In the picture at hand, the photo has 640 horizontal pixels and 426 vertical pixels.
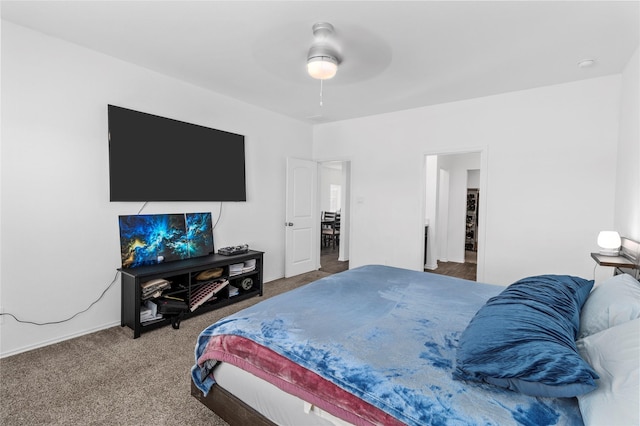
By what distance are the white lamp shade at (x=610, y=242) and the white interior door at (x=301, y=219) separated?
3700mm

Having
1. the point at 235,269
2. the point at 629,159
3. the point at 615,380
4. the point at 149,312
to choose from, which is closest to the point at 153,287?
the point at 149,312

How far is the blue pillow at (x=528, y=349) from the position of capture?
0.94 m

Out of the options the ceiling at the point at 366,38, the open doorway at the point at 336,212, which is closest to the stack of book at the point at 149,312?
the ceiling at the point at 366,38

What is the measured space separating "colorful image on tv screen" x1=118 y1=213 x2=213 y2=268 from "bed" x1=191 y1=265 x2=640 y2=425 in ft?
6.05

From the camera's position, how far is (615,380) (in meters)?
0.89

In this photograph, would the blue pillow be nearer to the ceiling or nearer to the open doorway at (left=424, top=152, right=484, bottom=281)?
the ceiling

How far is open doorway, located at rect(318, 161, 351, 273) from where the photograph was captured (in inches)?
239

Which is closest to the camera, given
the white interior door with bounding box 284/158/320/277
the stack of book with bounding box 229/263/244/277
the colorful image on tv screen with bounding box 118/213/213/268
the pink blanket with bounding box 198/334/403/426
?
the pink blanket with bounding box 198/334/403/426

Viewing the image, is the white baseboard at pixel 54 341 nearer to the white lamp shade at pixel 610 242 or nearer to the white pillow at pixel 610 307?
the white pillow at pixel 610 307

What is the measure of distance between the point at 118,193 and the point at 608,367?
360 centimetres

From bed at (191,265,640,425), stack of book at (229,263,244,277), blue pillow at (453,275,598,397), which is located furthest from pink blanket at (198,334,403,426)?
stack of book at (229,263,244,277)

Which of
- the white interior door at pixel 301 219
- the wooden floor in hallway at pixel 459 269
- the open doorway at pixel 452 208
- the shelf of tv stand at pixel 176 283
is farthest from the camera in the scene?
the open doorway at pixel 452 208

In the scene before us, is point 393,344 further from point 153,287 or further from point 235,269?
point 235,269

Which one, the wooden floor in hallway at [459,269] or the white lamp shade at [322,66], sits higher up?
the white lamp shade at [322,66]
